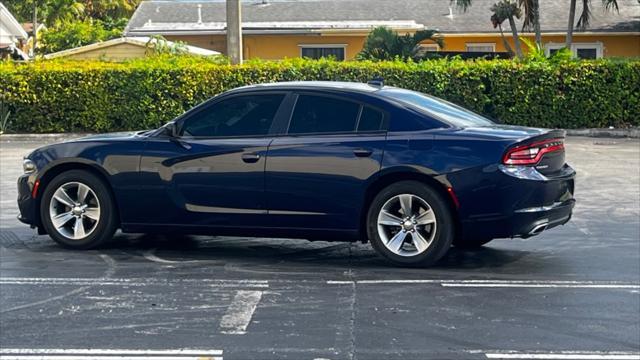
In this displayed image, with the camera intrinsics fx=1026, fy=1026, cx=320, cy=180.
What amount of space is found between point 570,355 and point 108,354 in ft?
8.82

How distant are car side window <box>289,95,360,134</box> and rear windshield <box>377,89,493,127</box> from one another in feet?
1.18

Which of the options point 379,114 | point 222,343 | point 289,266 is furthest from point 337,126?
point 222,343

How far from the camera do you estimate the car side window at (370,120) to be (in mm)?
8539

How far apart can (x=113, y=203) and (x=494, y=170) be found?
11.0 ft

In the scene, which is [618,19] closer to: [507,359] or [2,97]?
[2,97]

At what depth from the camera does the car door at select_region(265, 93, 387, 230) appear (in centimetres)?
839

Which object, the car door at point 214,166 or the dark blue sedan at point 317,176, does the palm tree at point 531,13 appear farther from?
the car door at point 214,166

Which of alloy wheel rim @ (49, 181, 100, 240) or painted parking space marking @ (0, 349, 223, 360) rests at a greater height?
alloy wheel rim @ (49, 181, 100, 240)

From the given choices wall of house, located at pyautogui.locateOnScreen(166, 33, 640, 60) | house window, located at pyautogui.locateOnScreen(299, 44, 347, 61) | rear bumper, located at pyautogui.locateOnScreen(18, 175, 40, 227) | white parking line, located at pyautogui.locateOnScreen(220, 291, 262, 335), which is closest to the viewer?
white parking line, located at pyautogui.locateOnScreen(220, 291, 262, 335)

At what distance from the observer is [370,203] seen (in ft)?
27.7

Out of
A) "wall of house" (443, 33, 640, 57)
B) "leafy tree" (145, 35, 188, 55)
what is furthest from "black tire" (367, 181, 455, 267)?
"wall of house" (443, 33, 640, 57)

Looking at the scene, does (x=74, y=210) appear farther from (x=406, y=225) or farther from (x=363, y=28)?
(x=363, y=28)

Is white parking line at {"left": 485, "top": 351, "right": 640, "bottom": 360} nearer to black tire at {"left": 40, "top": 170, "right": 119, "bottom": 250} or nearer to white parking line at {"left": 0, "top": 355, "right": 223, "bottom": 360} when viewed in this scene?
A: white parking line at {"left": 0, "top": 355, "right": 223, "bottom": 360}

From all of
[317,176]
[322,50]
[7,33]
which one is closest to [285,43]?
[322,50]
